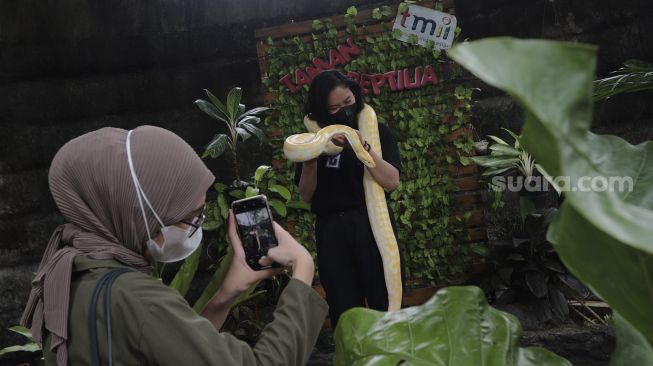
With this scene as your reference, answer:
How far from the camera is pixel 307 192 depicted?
11.1 feet

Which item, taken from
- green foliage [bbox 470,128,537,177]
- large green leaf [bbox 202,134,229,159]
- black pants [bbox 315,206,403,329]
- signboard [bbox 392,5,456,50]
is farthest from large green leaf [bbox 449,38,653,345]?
signboard [bbox 392,5,456,50]

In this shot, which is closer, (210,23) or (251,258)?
(251,258)

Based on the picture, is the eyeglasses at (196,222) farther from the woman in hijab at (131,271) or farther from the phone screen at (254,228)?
the phone screen at (254,228)

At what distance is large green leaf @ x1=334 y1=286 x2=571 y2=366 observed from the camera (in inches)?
28.8

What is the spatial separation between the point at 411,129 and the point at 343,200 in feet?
5.87

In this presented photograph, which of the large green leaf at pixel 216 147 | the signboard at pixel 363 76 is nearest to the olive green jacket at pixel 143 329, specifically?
the large green leaf at pixel 216 147

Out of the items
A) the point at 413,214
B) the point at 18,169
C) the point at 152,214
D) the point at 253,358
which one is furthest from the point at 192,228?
the point at 18,169

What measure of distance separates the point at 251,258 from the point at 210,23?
12.7 ft

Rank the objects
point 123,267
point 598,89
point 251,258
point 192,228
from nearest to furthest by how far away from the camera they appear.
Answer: point 123,267
point 192,228
point 251,258
point 598,89

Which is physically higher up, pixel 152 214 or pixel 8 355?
pixel 152 214

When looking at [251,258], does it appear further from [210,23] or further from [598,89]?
[210,23]

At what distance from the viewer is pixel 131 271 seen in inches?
53.4

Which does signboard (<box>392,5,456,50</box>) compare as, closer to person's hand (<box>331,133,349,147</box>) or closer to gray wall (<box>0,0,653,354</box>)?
gray wall (<box>0,0,653,354</box>)

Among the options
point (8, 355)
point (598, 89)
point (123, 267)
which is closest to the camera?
point (123, 267)
